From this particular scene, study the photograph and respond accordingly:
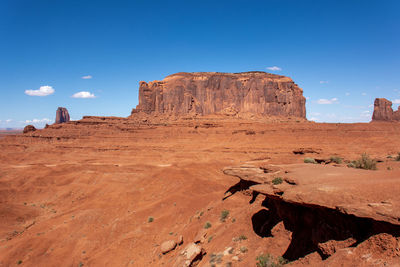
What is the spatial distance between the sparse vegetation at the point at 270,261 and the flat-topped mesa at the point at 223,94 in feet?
230

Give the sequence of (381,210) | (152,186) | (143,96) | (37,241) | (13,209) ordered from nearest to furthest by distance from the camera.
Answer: (381,210) < (37,241) < (13,209) < (152,186) < (143,96)

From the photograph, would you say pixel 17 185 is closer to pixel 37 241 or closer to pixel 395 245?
pixel 37 241

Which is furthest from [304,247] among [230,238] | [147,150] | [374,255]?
[147,150]

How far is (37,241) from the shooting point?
11883 millimetres

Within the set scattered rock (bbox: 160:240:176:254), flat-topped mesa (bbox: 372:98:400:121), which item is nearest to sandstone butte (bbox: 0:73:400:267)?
scattered rock (bbox: 160:240:176:254)

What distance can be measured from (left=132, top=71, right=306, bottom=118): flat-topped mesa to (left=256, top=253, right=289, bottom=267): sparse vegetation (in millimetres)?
70235

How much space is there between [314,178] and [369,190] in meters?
1.81

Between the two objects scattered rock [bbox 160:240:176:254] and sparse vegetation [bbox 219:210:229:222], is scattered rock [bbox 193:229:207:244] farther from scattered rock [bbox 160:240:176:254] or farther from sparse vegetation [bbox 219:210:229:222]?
scattered rock [bbox 160:240:176:254]

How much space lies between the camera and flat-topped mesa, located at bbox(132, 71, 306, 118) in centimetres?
7575

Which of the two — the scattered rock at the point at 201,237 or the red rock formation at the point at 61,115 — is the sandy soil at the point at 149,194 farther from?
the red rock formation at the point at 61,115

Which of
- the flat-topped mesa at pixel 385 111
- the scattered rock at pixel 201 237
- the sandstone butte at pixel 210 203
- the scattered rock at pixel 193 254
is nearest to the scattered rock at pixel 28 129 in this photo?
the sandstone butte at pixel 210 203

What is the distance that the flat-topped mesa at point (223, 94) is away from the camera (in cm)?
7575

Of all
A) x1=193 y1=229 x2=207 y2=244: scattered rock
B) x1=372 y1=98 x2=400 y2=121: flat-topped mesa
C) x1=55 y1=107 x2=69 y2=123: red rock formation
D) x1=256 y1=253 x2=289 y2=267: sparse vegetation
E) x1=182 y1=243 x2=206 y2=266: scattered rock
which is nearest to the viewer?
x1=256 y1=253 x2=289 y2=267: sparse vegetation

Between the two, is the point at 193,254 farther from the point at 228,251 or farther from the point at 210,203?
the point at 210,203
